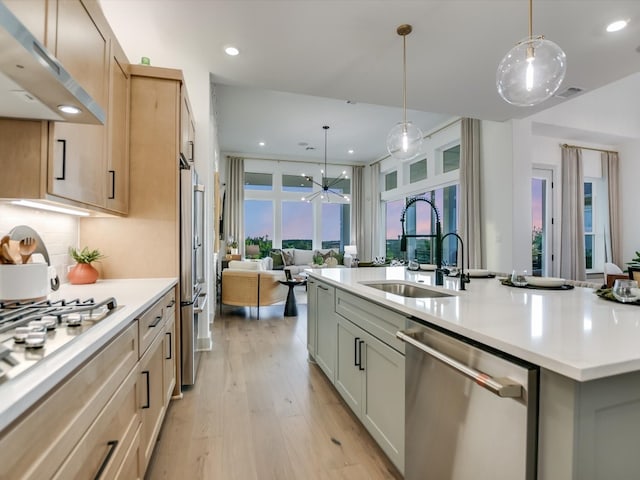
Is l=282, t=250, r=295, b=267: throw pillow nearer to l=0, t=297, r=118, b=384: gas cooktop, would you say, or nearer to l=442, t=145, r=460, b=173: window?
l=442, t=145, r=460, b=173: window

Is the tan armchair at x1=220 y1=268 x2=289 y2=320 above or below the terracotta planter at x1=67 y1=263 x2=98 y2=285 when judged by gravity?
below

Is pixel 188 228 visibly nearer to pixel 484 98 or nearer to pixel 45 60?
pixel 45 60

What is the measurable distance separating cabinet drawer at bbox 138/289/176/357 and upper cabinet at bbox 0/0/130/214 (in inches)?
24.7

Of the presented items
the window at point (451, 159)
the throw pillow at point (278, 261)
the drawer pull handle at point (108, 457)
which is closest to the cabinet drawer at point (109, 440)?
the drawer pull handle at point (108, 457)

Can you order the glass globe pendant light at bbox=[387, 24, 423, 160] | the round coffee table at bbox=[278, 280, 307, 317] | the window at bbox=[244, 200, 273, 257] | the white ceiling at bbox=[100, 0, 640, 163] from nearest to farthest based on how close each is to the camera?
the white ceiling at bbox=[100, 0, 640, 163] < the glass globe pendant light at bbox=[387, 24, 423, 160] < the round coffee table at bbox=[278, 280, 307, 317] < the window at bbox=[244, 200, 273, 257]

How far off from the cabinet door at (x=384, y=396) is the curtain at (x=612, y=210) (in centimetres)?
652

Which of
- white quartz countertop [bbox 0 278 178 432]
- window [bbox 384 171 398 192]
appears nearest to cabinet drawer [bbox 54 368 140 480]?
white quartz countertop [bbox 0 278 178 432]

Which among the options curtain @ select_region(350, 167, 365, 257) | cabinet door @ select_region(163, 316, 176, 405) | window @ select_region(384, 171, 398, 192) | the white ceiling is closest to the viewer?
cabinet door @ select_region(163, 316, 176, 405)

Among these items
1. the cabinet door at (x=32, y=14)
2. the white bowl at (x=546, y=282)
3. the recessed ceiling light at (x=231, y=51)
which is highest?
the recessed ceiling light at (x=231, y=51)

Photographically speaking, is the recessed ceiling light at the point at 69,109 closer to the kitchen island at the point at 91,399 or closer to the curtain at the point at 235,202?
the kitchen island at the point at 91,399

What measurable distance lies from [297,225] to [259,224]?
42.4 inches

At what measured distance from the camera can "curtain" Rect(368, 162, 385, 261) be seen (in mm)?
9133

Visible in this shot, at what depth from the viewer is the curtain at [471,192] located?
5.27m

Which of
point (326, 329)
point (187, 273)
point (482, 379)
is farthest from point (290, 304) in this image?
point (482, 379)
